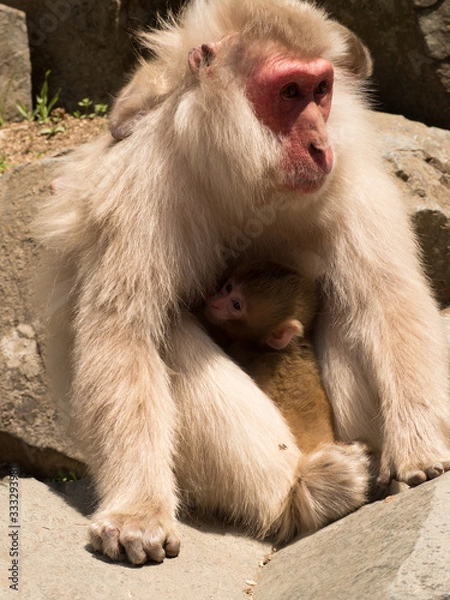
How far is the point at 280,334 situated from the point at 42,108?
4874 millimetres

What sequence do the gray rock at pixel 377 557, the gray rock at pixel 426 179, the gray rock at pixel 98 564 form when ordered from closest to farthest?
the gray rock at pixel 377 557 → the gray rock at pixel 98 564 → the gray rock at pixel 426 179

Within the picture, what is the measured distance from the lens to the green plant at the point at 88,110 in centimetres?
902

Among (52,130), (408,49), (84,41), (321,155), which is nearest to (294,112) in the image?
(321,155)

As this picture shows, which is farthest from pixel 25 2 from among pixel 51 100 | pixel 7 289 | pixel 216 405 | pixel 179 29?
pixel 216 405

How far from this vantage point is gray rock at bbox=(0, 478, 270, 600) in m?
3.74

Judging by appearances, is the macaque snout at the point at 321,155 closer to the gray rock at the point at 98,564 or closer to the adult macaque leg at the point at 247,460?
the adult macaque leg at the point at 247,460

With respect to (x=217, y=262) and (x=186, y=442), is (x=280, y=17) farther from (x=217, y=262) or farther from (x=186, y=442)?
(x=186, y=442)

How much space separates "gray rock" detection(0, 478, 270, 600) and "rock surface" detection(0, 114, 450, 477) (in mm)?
1881

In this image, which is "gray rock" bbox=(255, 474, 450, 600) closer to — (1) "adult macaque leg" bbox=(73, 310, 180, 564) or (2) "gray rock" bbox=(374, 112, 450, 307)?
(1) "adult macaque leg" bbox=(73, 310, 180, 564)

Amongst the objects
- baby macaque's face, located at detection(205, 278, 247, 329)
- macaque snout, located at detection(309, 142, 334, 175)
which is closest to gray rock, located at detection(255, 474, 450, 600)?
baby macaque's face, located at detection(205, 278, 247, 329)

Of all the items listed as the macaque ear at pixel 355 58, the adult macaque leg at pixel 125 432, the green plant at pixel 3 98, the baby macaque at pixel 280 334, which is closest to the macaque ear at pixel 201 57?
the macaque ear at pixel 355 58

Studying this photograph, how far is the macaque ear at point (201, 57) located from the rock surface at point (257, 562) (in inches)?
85.0

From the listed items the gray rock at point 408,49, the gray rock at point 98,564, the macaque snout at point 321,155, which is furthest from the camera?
the gray rock at point 408,49

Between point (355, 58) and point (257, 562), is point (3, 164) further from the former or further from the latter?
point (257, 562)
